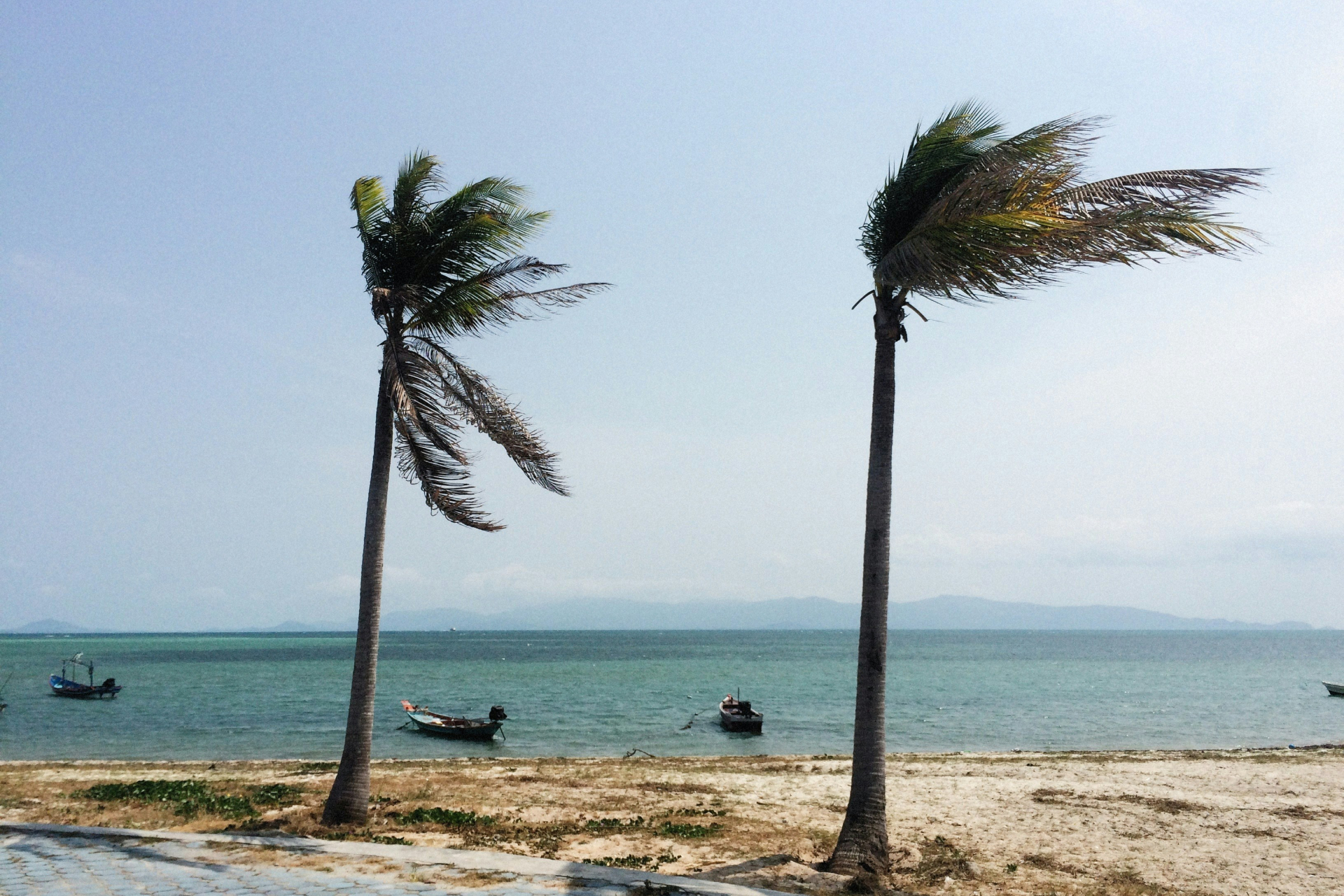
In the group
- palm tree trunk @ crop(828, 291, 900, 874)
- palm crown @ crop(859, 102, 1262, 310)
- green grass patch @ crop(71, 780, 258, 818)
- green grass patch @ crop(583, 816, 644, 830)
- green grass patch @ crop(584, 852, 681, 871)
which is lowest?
green grass patch @ crop(71, 780, 258, 818)

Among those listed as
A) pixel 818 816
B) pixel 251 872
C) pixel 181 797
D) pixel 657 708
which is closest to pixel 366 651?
pixel 251 872

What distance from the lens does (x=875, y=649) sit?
1016 centimetres

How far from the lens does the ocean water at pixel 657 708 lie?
31.5 m

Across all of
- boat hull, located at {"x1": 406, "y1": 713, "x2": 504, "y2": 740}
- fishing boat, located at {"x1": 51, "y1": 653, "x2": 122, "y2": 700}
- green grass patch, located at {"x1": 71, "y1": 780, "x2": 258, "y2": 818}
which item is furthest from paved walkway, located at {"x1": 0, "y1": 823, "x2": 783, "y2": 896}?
fishing boat, located at {"x1": 51, "y1": 653, "x2": 122, "y2": 700}

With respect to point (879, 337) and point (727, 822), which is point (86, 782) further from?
point (879, 337)

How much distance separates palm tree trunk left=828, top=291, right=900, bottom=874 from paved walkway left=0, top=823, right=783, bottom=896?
2.08 meters

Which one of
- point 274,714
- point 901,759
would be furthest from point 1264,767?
point 274,714

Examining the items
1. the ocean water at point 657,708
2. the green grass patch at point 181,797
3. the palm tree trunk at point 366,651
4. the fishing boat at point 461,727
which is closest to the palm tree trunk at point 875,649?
the palm tree trunk at point 366,651

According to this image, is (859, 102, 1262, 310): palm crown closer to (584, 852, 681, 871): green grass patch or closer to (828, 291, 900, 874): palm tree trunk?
(828, 291, 900, 874): palm tree trunk

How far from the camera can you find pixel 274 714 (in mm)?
40562

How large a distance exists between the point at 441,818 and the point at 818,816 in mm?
6080

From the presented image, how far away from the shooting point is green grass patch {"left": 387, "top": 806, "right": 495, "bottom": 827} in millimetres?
12000

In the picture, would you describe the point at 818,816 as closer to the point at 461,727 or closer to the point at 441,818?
the point at 441,818

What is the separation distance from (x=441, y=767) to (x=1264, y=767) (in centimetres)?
2071
